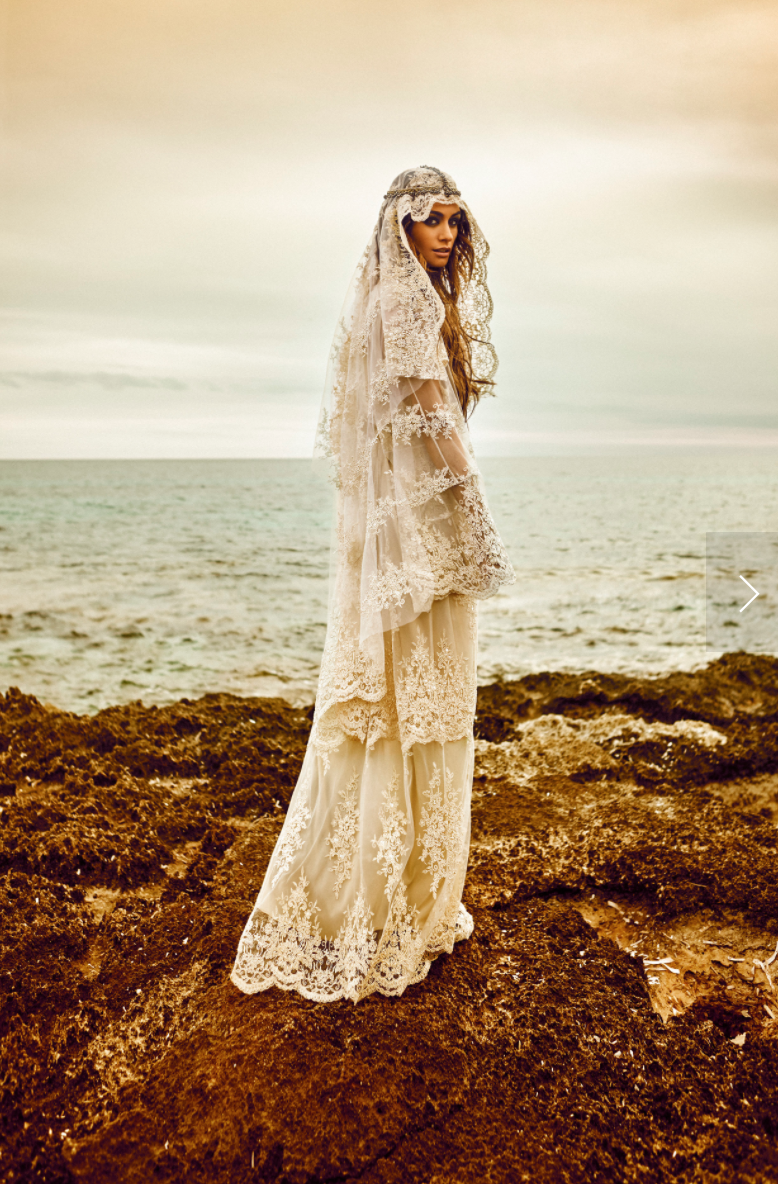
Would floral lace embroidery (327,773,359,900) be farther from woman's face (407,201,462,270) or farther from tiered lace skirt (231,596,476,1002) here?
woman's face (407,201,462,270)

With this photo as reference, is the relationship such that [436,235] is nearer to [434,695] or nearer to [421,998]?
[434,695]

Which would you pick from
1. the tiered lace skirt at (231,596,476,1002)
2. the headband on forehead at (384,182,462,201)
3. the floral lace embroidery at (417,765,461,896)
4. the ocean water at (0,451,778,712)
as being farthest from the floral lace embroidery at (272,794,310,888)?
the headband on forehead at (384,182,462,201)

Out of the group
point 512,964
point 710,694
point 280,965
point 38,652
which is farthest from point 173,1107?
point 38,652

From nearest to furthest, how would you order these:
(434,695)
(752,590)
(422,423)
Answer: (422,423) → (434,695) → (752,590)

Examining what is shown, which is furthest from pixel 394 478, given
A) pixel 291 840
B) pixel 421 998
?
pixel 421 998

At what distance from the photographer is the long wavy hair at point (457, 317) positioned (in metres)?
2.79

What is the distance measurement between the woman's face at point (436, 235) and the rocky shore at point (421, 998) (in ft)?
8.33

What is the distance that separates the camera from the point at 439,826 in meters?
2.73

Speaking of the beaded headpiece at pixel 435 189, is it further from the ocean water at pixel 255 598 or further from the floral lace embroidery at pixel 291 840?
the floral lace embroidery at pixel 291 840

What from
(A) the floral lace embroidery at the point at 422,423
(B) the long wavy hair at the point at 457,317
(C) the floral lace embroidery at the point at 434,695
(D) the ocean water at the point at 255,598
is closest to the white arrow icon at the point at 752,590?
(D) the ocean water at the point at 255,598

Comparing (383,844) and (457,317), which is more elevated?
(457,317)

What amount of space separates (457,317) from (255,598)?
1171 centimetres

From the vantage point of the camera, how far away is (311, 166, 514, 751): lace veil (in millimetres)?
2535

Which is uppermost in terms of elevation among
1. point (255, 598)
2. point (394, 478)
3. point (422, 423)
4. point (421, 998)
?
point (422, 423)
